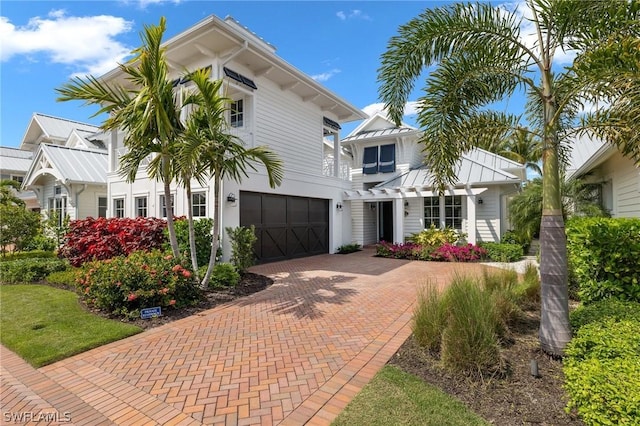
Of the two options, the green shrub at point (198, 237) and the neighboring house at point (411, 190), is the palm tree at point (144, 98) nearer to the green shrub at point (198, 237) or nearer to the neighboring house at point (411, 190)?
the green shrub at point (198, 237)

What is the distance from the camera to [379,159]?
63.7 ft

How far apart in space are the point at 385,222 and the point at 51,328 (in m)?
17.1

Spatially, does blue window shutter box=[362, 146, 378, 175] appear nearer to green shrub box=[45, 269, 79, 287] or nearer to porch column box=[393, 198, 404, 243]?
porch column box=[393, 198, 404, 243]

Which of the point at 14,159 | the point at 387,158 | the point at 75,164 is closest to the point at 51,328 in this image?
the point at 75,164

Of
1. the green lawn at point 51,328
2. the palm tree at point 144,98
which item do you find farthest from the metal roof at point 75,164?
the palm tree at point 144,98

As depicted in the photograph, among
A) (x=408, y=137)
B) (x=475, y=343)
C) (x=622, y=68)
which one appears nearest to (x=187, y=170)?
(x=475, y=343)

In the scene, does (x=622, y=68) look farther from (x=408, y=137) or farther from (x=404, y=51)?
(x=408, y=137)

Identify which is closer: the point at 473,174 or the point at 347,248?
the point at 473,174

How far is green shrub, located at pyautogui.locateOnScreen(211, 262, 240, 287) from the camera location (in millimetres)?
8062

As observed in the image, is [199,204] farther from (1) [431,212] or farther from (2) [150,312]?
(1) [431,212]

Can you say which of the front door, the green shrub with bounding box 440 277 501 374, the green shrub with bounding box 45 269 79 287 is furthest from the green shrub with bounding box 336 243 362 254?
the green shrub with bounding box 440 277 501 374

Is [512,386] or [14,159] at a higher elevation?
[14,159]

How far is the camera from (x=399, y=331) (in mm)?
5164

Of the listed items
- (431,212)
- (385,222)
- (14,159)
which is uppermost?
(14,159)
